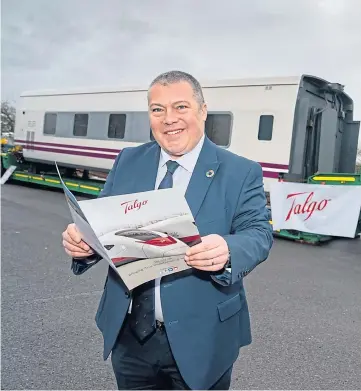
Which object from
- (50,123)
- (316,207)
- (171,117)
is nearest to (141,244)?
(171,117)

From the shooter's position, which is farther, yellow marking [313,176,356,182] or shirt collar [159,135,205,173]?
yellow marking [313,176,356,182]

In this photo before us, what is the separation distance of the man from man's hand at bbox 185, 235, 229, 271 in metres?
0.13

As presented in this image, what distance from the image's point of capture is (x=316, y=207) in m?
8.33

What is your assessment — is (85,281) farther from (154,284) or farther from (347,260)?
(347,260)

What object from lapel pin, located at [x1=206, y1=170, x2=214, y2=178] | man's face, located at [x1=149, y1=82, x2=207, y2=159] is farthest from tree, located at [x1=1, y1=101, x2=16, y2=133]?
lapel pin, located at [x1=206, y1=170, x2=214, y2=178]

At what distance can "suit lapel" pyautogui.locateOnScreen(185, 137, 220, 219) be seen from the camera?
1683 mm

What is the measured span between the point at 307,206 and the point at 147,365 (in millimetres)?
7103

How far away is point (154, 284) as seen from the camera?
5.73ft

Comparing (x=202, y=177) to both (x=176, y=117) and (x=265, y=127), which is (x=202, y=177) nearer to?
(x=176, y=117)

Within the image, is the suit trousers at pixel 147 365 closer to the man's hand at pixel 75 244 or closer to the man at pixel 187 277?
the man at pixel 187 277

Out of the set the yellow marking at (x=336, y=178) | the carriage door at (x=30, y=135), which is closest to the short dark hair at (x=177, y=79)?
the yellow marking at (x=336, y=178)

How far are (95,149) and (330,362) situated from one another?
10.2 metres

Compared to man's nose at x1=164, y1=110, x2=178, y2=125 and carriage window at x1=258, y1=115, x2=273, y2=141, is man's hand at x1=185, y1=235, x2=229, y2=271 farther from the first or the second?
carriage window at x1=258, y1=115, x2=273, y2=141

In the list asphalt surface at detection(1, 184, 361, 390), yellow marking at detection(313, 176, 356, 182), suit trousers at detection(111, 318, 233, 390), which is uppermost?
yellow marking at detection(313, 176, 356, 182)
